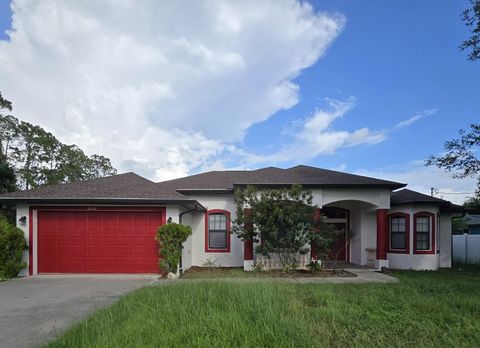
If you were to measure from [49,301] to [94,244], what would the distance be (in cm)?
434

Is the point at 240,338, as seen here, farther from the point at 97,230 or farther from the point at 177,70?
the point at 177,70

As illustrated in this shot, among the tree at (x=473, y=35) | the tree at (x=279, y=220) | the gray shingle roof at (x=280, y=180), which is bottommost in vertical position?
the tree at (x=279, y=220)

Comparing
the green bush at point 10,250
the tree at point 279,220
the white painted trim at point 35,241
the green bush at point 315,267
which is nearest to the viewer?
the green bush at point 10,250

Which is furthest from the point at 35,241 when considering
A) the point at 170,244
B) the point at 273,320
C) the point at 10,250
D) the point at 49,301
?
the point at 273,320

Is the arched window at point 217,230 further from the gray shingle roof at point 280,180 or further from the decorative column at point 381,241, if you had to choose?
the decorative column at point 381,241

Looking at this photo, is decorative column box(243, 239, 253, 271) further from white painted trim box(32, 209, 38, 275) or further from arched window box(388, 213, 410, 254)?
white painted trim box(32, 209, 38, 275)

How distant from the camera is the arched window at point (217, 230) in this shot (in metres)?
15.1

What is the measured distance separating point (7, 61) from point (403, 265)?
17841 mm

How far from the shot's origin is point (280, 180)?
14.0 m

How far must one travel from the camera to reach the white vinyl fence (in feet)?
61.3

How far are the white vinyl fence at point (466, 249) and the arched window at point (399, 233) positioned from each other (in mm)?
6142

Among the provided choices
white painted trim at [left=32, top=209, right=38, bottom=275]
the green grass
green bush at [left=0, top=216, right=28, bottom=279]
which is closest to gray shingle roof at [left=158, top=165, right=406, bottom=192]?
white painted trim at [left=32, top=209, right=38, bottom=275]

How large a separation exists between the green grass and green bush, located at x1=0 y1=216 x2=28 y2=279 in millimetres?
6675

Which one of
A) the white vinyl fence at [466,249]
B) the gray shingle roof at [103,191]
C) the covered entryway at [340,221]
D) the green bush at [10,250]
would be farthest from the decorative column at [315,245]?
the white vinyl fence at [466,249]
